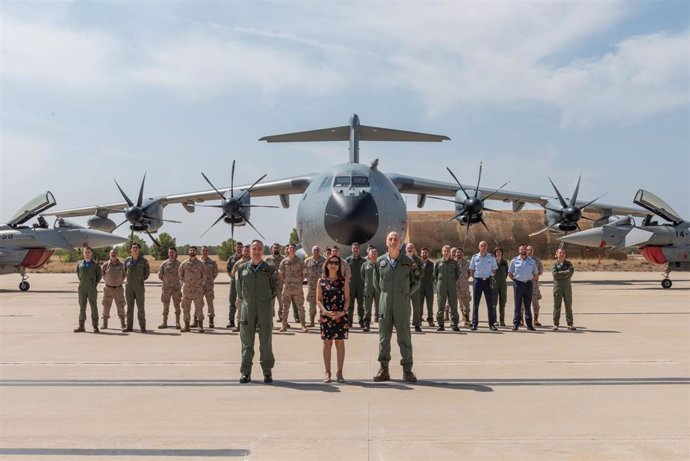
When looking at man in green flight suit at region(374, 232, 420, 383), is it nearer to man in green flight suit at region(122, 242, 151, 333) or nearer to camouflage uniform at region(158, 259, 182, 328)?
camouflage uniform at region(158, 259, 182, 328)

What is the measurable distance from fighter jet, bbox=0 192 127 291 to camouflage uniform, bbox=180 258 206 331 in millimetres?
13989

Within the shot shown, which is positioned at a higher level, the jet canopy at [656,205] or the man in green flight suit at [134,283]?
the jet canopy at [656,205]

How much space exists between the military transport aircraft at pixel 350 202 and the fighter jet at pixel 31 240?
228 centimetres

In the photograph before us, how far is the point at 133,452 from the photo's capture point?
4707 mm

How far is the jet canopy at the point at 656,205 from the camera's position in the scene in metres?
24.2

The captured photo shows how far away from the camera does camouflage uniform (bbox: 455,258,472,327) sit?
526 inches

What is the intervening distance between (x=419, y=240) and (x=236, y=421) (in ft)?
124

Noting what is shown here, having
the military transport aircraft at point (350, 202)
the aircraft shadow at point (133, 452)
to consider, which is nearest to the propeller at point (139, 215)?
the military transport aircraft at point (350, 202)

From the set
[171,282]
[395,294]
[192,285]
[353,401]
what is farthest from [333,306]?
[171,282]

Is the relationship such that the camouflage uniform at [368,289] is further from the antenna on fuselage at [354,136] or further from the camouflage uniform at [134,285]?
the antenna on fuselage at [354,136]

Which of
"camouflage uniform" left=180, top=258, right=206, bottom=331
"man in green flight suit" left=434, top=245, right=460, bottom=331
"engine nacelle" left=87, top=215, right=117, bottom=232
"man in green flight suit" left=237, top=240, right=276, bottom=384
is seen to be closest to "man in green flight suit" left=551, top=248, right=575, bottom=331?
"man in green flight suit" left=434, top=245, right=460, bottom=331

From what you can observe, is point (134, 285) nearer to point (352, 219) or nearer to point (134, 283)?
point (134, 283)

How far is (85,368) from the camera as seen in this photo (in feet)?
27.1

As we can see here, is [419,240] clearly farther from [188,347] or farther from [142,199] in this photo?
[188,347]
